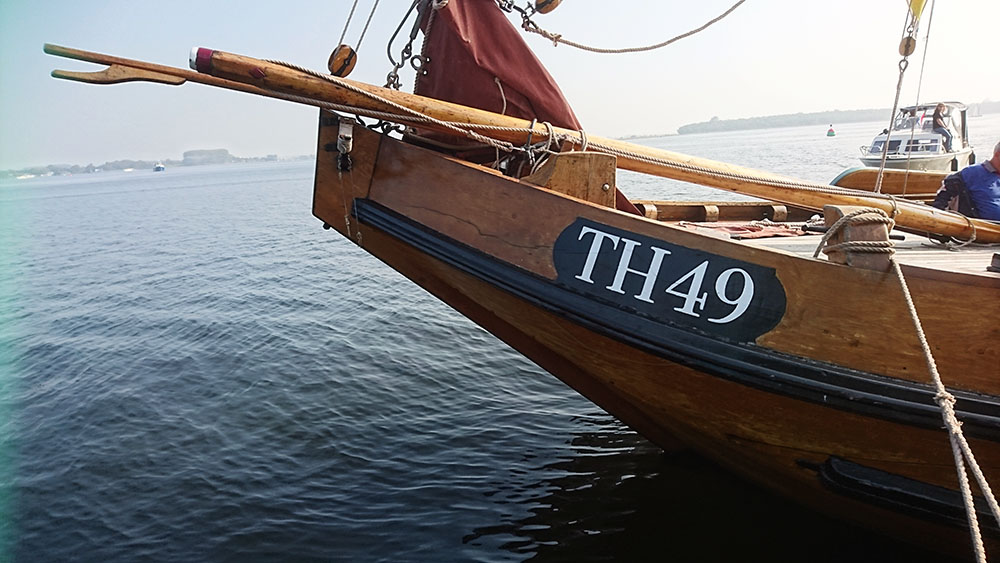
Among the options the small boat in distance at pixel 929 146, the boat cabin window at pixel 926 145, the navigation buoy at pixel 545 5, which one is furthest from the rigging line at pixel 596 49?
the boat cabin window at pixel 926 145

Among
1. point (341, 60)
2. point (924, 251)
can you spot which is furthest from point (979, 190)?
point (341, 60)

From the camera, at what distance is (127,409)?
6.04m

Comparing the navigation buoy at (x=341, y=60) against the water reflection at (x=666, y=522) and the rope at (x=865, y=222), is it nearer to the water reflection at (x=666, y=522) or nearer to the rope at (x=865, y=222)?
the rope at (x=865, y=222)

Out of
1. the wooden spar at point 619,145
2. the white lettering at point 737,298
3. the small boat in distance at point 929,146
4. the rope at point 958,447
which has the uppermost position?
the small boat in distance at point 929,146

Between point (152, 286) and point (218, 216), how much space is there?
16205 mm

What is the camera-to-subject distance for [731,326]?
8.56 ft

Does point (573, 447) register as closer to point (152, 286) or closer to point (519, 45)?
point (519, 45)

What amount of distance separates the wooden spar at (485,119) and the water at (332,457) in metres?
1.92

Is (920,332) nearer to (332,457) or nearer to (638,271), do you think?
(638,271)

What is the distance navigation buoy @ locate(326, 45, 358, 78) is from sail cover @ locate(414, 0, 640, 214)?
562 millimetres

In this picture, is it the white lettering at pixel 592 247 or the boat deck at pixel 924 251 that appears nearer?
the white lettering at pixel 592 247

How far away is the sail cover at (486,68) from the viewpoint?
3.44 metres

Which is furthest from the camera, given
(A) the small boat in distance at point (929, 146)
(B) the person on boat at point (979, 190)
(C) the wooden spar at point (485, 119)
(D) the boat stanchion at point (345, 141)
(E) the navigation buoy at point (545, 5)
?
(A) the small boat in distance at point (929, 146)

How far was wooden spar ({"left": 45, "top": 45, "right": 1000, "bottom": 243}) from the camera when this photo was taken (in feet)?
8.38
